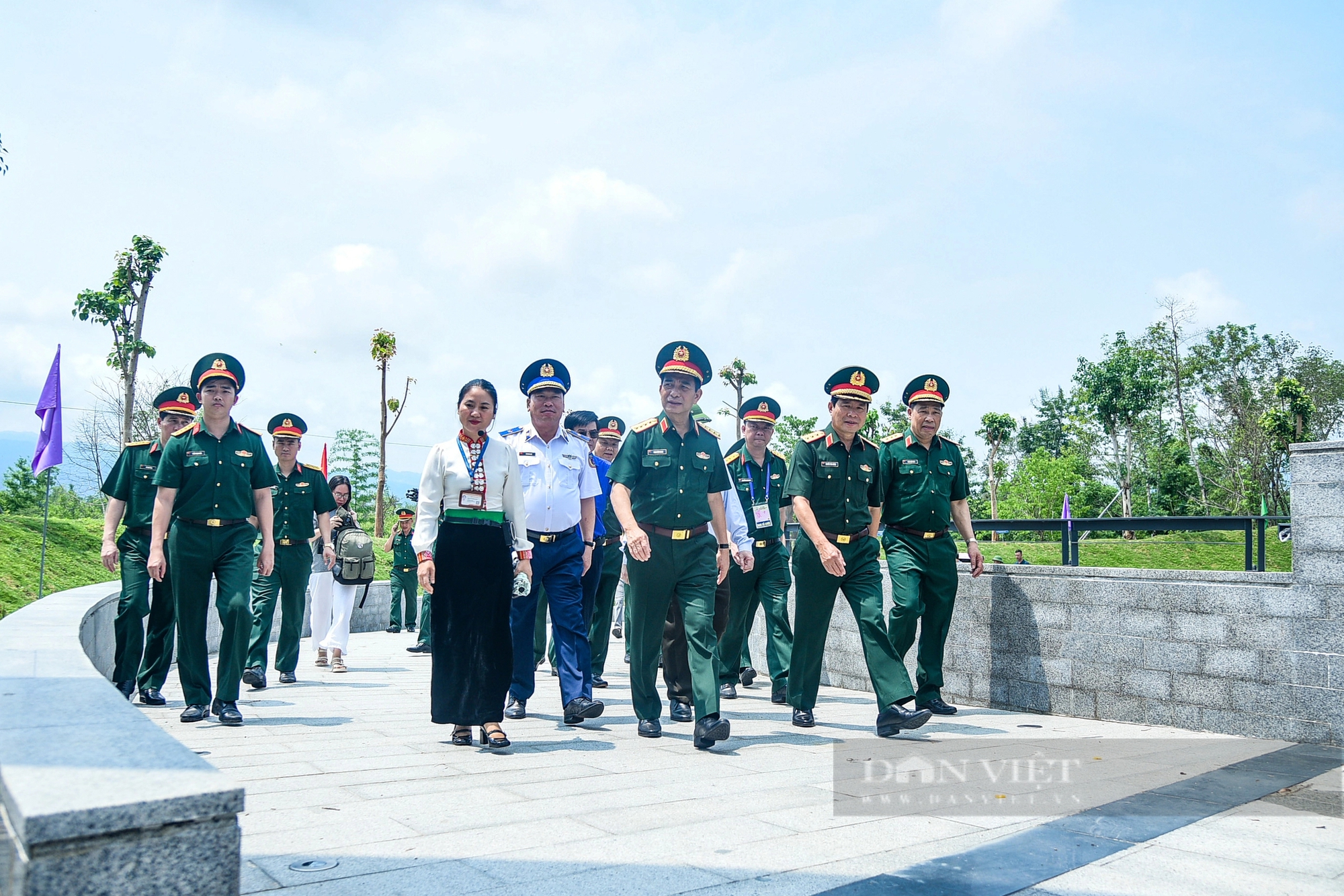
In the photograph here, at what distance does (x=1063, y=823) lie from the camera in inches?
151

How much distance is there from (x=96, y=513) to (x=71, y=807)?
3462 centimetres

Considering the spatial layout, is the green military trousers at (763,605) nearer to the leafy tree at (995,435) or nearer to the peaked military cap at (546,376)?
the peaked military cap at (546,376)

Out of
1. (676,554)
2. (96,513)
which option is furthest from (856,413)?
(96,513)

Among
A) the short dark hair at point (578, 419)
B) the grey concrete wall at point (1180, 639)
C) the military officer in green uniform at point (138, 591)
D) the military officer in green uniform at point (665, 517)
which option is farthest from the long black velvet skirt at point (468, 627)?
the grey concrete wall at point (1180, 639)

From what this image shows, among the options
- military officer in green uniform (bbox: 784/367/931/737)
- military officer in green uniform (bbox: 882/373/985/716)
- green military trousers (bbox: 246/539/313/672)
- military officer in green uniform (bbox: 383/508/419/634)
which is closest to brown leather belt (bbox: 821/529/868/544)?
military officer in green uniform (bbox: 784/367/931/737)

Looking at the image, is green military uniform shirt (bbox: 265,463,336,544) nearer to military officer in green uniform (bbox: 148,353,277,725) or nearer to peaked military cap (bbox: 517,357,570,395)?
military officer in green uniform (bbox: 148,353,277,725)

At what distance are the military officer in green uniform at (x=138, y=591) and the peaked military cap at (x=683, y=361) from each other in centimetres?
367

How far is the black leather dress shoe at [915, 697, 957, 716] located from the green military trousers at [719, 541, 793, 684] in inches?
44.1

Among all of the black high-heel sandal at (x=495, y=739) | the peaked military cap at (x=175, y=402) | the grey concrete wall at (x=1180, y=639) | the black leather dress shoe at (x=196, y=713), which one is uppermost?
the peaked military cap at (x=175, y=402)

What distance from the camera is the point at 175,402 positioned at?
24.8 ft

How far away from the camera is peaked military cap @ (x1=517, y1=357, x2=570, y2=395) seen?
6.53 metres

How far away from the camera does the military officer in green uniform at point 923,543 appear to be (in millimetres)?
7207

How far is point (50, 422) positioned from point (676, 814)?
12.0 meters

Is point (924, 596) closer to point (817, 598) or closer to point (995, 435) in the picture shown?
point (817, 598)
